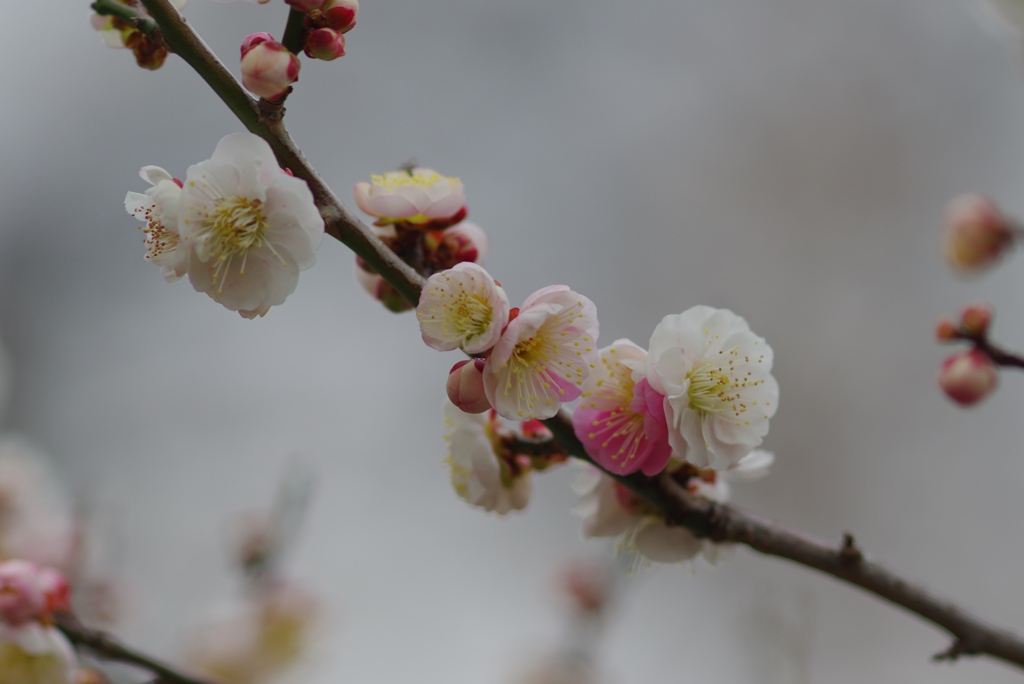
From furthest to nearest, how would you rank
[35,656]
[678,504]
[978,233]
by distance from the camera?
[978,233] → [35,656] → [678,504]

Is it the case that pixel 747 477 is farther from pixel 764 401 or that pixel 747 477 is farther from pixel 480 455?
pixel 480 455

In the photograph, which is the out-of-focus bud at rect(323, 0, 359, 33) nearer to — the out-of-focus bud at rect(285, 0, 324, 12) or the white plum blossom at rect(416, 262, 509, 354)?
the out-of-focus bud at rect(285, 0, 324, 12)

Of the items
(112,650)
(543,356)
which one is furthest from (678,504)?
(112,650)

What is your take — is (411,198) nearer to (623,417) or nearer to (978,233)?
(623,417)

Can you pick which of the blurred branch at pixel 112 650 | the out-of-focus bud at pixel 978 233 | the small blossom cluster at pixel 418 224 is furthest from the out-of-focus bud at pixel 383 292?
the out-of-focus bud at pixel 978 233

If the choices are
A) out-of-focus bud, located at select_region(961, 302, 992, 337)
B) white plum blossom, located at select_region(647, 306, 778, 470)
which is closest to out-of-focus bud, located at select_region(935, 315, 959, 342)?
out-of-focus bud, located at select_region(961, 302, 992, 337)

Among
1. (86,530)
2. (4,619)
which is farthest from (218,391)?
(4,619)
